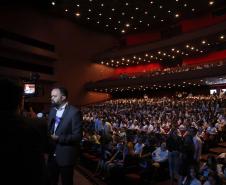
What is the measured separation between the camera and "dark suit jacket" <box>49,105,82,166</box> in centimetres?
323

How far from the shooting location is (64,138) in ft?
10.4

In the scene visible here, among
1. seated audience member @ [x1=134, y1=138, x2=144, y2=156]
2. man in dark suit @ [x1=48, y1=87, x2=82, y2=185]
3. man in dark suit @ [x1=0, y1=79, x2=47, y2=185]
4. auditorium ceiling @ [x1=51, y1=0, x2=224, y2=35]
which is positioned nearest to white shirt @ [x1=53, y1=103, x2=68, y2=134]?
man in dark suit @ [x1=48, y1=87, x2=82, y2=185]

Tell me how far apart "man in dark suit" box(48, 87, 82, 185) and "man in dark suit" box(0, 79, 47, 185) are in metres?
1.69

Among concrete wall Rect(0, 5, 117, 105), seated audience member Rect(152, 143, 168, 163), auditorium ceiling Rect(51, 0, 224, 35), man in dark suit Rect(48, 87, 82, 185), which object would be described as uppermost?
auditorium ceiling Rect(51, 0, 224, 35)

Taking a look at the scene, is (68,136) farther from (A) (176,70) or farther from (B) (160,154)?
(A) (176,70)

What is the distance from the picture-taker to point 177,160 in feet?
23.5

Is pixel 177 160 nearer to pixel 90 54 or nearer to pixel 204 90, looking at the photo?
pixel 204 90

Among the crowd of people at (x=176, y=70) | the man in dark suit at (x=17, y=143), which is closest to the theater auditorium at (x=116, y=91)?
the man in dark suit at (x=17, y=143)

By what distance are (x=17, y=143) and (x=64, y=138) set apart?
1756mm

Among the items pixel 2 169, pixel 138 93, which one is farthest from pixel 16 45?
pixel 2 169

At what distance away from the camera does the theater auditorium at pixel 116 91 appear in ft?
10.7

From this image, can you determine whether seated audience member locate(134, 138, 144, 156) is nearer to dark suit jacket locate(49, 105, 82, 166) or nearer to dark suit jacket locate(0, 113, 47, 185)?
dark suit jacket locate(49, 105, 82, 166)

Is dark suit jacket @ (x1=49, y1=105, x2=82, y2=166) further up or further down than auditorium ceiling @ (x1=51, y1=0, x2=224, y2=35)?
further down

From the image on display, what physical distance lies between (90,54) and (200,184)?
26.0m
